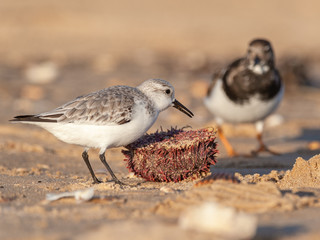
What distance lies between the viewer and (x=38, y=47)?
58.1 ft

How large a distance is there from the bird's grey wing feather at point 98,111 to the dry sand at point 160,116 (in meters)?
0.56

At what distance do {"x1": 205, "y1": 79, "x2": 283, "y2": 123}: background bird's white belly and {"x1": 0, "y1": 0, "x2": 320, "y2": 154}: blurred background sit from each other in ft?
4.22

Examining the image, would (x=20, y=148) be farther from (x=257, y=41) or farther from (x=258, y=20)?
(x=258, y=20)

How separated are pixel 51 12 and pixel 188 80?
12.0 m

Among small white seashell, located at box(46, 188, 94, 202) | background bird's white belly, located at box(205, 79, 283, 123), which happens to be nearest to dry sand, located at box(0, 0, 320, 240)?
small white seashell, located at box(46, 188, 94, 202)

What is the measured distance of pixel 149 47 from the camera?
18.9 m

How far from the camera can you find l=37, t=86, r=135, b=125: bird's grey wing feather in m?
4.64

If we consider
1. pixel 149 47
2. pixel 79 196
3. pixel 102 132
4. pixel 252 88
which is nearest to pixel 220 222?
pixel 79 196

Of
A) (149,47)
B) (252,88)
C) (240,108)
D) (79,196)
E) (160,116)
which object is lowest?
(79,196)

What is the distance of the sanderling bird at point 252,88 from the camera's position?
7.21 m

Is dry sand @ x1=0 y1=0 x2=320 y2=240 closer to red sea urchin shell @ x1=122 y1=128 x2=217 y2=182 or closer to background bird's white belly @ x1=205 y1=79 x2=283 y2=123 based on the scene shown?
red sea urchin shell @ x1=122 y1=128 x2=217 y2=182

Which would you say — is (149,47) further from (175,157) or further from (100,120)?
(175,157)

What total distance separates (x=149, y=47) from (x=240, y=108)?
11983mm

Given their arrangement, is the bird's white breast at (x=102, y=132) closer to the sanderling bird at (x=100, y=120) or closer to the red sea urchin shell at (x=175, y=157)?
the sanderling bird at (x=100, y=120)
